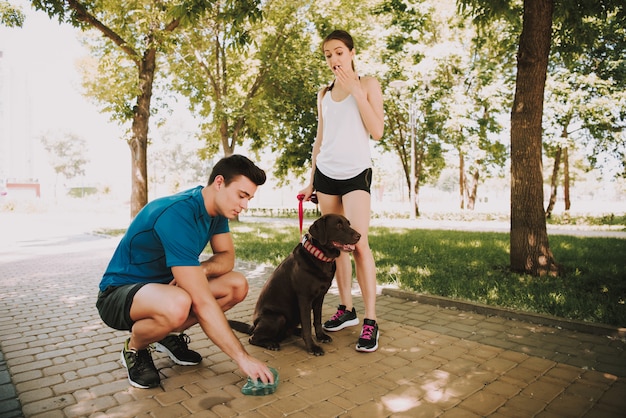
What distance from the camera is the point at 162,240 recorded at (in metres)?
2.63

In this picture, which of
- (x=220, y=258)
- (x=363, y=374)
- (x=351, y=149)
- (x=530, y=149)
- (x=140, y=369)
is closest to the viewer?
(x=140, y=369)

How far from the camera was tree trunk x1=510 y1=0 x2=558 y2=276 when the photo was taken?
6.12 metres

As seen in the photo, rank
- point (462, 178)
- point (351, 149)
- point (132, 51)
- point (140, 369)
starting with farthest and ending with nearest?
point (462, 178) → point (132, 51) → point (351, 149) → point (140, 369)

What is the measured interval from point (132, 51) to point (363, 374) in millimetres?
13395

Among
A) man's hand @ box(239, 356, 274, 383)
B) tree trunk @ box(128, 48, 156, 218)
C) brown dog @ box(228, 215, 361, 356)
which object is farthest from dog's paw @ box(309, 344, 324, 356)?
tree trunk @ box(128, 48, 156, 218)

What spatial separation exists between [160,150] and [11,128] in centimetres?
2905

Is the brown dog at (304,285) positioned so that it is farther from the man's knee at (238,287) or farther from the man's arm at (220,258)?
the man's arm at (220,258)

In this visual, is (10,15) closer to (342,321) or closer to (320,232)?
(320,232)

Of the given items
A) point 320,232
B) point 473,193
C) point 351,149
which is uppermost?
point 351,149

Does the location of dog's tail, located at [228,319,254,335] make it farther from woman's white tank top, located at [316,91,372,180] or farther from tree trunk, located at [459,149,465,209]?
tree trunk, located at [459,149,465,209]

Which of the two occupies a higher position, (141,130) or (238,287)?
(141,130)

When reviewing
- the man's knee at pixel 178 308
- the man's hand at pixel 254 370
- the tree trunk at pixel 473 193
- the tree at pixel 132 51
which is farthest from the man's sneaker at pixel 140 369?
the tree trunk at pixel 473 193

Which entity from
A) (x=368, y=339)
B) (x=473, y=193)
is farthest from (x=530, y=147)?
(x=473, y=193)

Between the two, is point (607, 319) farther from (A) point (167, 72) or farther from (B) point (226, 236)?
(A) point (167, 72)
